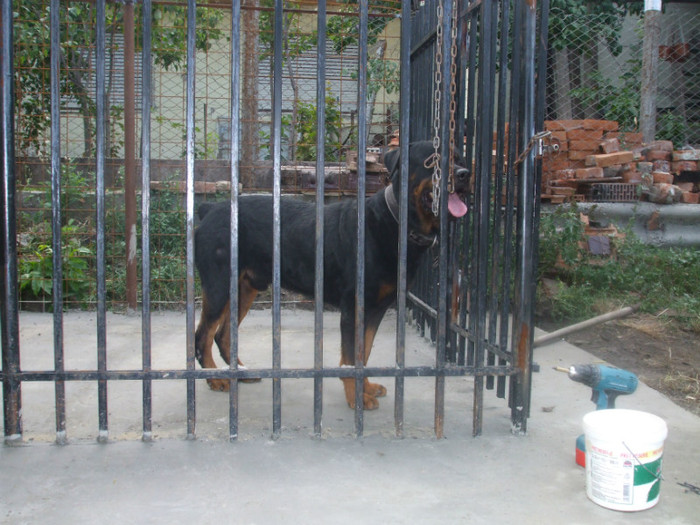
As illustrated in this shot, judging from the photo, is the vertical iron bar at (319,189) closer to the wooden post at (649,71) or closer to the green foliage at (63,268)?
the green foliage at (63,268)

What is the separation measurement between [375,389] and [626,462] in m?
1.53

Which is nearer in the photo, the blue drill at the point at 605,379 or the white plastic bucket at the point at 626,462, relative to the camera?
the white plastic bucket at the point at 626,462

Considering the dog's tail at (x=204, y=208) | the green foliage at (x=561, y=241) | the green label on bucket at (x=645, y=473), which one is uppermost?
the dog's tail at (x=204, y=208)

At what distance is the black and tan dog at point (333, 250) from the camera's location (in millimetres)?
3217

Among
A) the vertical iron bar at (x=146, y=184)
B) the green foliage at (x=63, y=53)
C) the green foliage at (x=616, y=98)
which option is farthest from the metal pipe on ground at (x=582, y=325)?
the green foliage at (x=616, y=98)

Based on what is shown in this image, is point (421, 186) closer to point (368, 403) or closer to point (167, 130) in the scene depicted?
point (368, 403)

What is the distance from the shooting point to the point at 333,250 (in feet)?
11.5

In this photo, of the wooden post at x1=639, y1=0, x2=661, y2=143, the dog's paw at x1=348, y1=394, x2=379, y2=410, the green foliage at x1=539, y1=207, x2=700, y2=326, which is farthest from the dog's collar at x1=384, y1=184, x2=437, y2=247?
the wooden post at x1=639, y1=0, x2=661, y2=143

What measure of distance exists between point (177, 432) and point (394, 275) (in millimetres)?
1346

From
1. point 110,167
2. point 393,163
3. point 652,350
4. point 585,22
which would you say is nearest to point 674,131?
point 585,22

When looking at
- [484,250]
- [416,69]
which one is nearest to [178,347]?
[484,250]

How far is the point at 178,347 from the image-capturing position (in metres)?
4.51

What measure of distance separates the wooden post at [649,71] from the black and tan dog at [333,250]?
5.30 meters

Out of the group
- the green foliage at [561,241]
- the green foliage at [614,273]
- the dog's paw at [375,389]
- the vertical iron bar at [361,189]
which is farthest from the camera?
the green foliage at [561,241]
